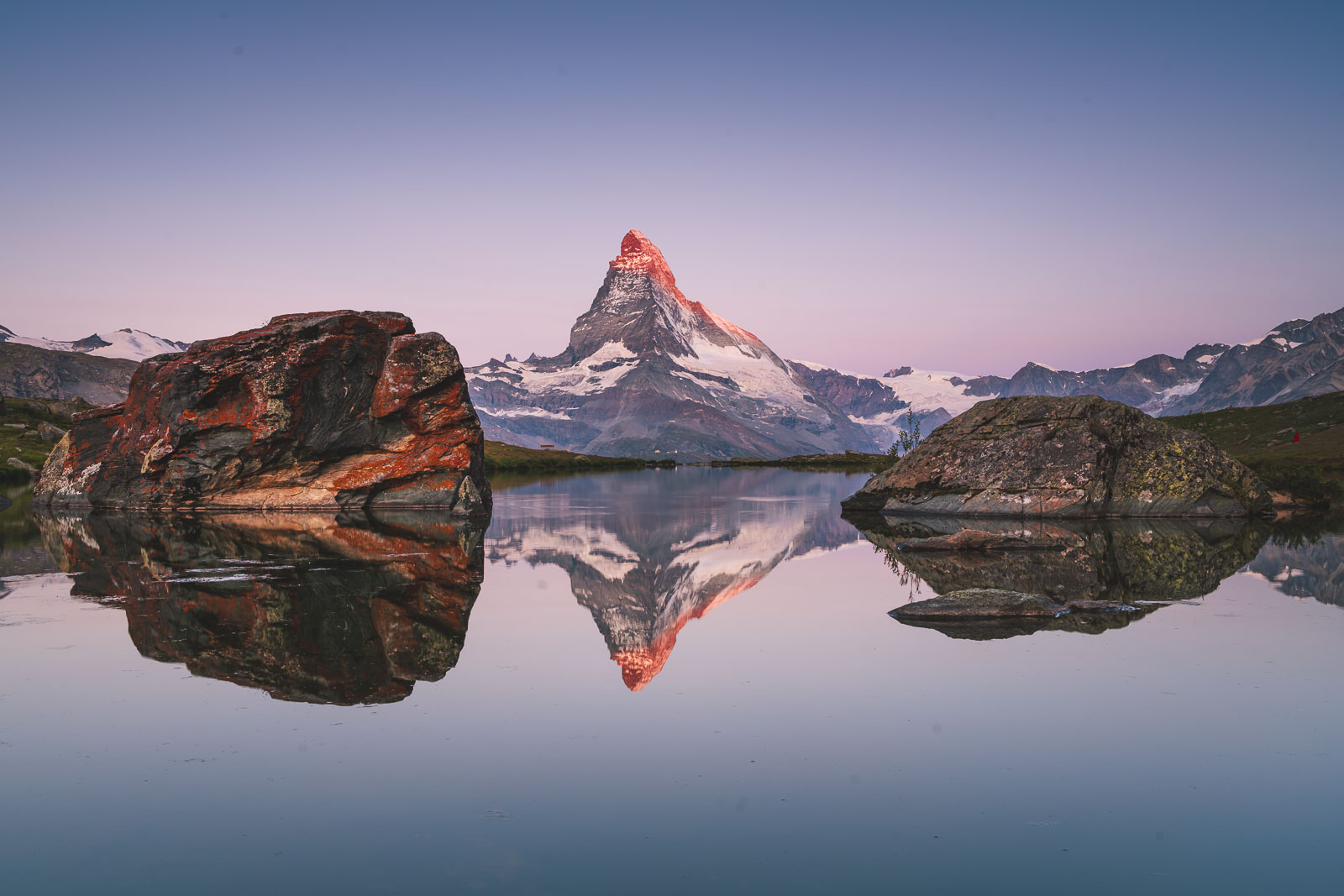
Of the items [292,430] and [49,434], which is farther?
[49,434]

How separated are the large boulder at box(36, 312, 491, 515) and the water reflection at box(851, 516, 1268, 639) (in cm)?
2981

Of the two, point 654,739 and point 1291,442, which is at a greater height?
point 1291,442

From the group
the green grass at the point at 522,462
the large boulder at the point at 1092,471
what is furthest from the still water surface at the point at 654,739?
the green grass at the point at 522,462

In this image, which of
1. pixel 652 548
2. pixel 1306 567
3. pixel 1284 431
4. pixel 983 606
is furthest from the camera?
pixel 1284 431

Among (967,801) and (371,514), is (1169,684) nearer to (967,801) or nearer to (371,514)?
(967,801)

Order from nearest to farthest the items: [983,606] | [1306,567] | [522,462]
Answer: [983,606], [1306,567], [522,462]

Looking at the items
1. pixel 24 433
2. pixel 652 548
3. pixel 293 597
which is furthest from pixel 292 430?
pixel 24 433

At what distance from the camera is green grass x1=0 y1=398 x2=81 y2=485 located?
9088cm

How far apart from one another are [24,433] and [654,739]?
4817 inches

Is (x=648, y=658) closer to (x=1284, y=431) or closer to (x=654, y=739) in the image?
(x=654, y=739)

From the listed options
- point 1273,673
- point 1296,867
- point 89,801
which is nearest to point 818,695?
point 1296,867

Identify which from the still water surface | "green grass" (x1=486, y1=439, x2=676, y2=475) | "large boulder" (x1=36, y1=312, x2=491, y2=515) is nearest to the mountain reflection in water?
the still water surface

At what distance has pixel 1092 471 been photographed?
53.3 m

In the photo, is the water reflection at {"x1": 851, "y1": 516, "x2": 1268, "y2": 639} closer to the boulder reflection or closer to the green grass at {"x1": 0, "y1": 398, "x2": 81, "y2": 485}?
the boulder reflection
